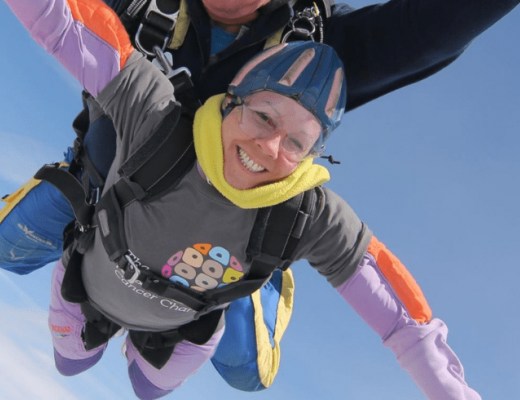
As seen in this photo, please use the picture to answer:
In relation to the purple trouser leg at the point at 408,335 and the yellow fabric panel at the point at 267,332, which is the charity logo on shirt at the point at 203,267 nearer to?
the purple trouser leg at the point at 408,335

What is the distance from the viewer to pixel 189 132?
104 inches

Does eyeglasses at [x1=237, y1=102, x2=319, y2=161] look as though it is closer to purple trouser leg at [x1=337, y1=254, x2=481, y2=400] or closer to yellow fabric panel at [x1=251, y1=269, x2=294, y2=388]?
purple trouser leg at [x1=337, y1=254, x2=481, y2=400]

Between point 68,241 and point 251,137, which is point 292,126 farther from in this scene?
point 68,241

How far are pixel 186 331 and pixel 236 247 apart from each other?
0.85 metres

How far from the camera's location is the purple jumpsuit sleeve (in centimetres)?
240

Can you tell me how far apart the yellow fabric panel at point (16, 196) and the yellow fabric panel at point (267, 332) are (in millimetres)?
1454

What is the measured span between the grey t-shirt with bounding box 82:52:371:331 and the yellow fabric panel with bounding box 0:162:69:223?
0.63 metres

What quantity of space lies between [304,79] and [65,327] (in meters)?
2.08

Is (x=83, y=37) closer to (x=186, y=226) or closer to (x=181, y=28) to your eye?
(x=181, y=28)

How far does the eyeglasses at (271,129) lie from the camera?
2.54 m

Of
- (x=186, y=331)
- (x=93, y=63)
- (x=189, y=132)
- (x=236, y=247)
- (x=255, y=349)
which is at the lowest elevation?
(x=255, y=349)

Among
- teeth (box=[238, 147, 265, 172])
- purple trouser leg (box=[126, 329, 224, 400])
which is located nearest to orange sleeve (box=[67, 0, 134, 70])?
teeth (box=[238, 147, 265, 172])

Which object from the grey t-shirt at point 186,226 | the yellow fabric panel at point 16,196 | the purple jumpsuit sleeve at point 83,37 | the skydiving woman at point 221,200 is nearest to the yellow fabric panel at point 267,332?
the skydiving woman at point 221,200

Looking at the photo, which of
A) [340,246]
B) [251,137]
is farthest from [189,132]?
[340,246]
